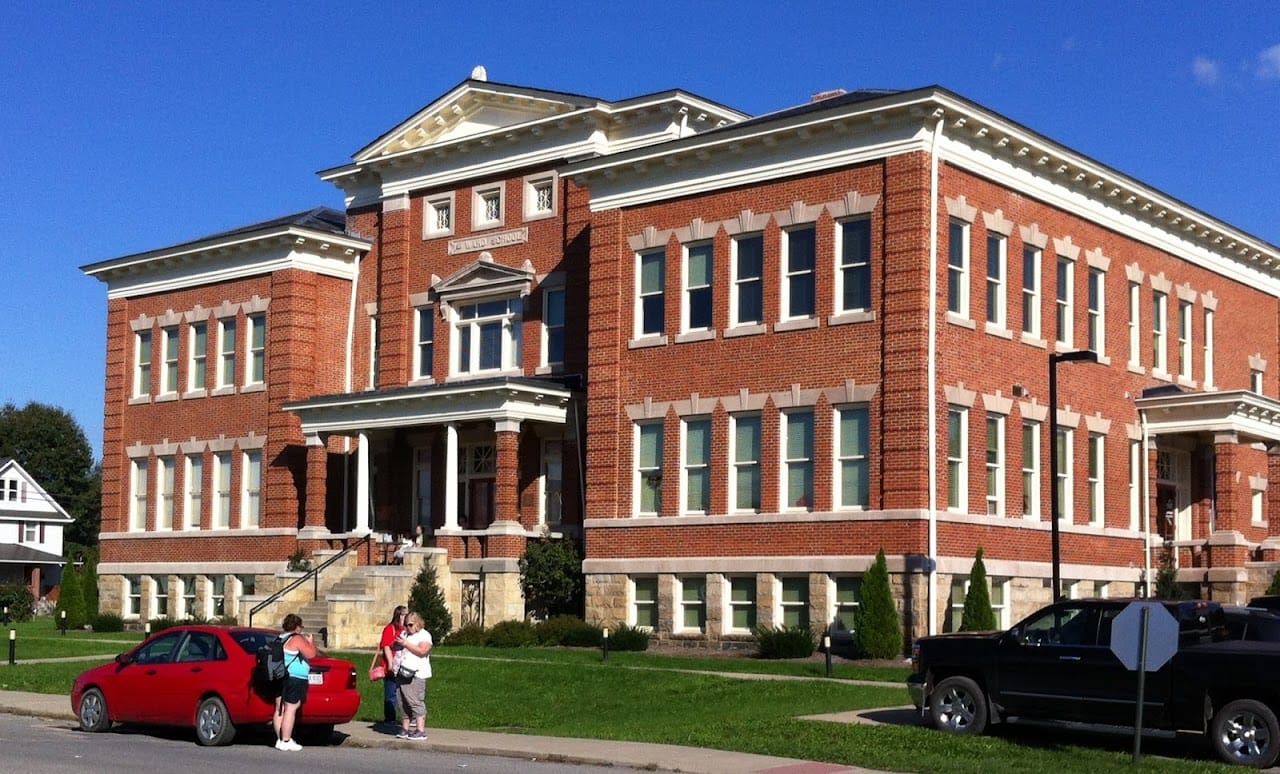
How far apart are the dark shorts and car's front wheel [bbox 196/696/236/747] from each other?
39.9 inches

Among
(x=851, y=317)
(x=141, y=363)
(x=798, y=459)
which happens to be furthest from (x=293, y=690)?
(x=141, y=363)

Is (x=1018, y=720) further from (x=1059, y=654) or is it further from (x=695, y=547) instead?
(x=695, y=547)

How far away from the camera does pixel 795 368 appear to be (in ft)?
118

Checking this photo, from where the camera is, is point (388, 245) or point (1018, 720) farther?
point (388, 245)

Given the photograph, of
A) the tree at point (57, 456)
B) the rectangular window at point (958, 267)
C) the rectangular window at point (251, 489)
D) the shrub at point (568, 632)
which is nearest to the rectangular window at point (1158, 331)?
the rectangular window at point (958, 267)

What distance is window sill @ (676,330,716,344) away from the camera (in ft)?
122

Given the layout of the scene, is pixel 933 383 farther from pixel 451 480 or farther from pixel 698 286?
pixel 451 480

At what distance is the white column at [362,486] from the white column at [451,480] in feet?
8.57

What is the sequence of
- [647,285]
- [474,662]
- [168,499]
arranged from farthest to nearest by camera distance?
[168,499]
[647,285]
[474,662]

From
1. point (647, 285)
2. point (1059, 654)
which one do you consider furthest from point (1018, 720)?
point (647, 285)

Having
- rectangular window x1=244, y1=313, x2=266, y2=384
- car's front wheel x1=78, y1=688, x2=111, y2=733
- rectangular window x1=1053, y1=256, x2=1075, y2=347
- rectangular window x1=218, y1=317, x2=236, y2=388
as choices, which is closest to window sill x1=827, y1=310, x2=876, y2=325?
rectangular window x1=1053, y1=256, x2=1075, y2=347

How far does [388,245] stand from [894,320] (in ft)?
55.4

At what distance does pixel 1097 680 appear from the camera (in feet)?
66.7

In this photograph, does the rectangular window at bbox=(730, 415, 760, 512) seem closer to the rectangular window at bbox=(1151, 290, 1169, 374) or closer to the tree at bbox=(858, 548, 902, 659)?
the tree at bbox=(858, 548, 902, 659)
